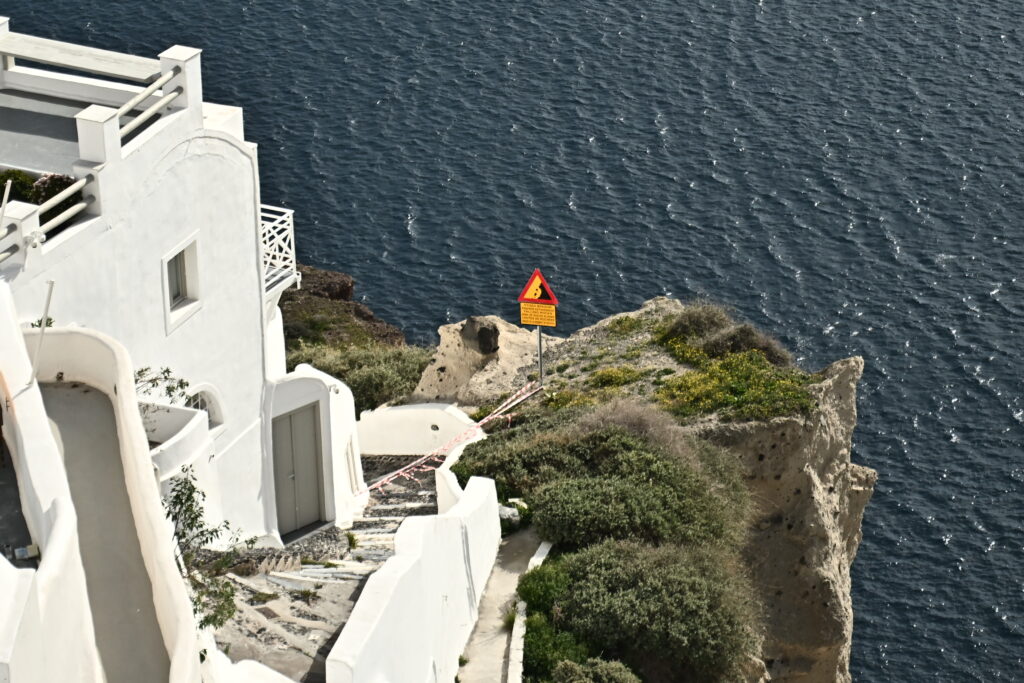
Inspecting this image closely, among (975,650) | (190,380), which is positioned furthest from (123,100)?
(975,650)

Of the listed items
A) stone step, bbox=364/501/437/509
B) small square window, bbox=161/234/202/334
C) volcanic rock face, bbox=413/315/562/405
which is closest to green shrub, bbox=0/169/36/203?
small square window, bbox=161/234/202/334

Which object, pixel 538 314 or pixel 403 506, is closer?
pixel 403 506

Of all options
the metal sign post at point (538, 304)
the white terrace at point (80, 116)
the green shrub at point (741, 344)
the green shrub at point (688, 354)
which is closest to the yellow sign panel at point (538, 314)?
the metal sign post at point (538, 304)

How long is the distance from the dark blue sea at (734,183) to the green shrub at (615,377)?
1383 centimetres

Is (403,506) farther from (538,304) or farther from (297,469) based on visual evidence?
(538,304)

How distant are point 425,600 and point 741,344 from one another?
18.6 meters

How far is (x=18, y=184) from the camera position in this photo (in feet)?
79.0

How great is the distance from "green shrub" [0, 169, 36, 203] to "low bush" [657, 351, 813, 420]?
17.6 meters

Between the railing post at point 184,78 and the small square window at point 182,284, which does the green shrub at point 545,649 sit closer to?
the small square window at point 182,284

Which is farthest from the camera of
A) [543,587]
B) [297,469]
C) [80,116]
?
[297,469]

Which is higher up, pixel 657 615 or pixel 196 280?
pixel 196 280

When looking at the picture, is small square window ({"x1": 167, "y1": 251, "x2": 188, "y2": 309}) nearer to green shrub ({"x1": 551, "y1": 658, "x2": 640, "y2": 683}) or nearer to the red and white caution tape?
the red and white caution tape

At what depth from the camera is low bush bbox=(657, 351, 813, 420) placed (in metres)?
36.6

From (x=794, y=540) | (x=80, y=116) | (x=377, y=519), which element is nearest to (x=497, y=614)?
(x=377, y=519)
